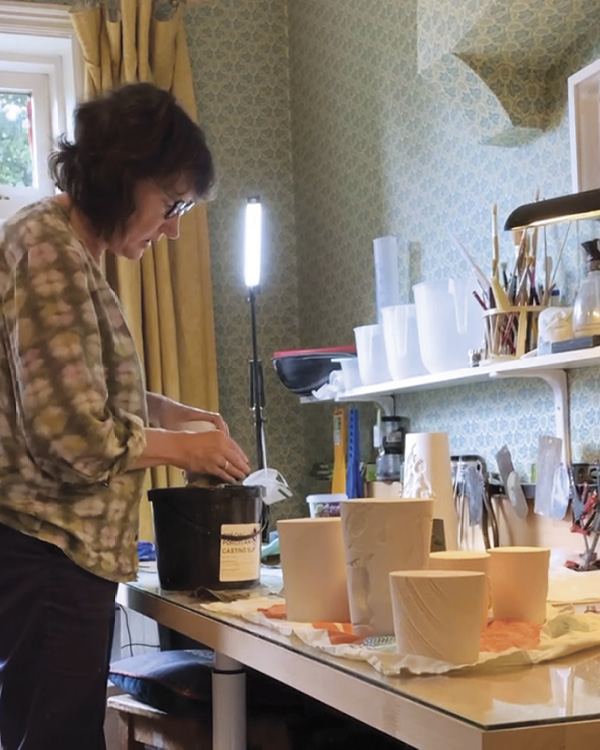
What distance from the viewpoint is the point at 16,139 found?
10.1ft

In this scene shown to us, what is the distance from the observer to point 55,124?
309 cm

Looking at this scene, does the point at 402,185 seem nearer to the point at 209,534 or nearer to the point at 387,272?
the point at 387,272

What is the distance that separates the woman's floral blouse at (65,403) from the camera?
119 cm

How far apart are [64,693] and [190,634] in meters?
0.17

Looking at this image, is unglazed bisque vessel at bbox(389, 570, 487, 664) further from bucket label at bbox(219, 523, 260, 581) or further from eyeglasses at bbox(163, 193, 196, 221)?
eyeglasses at bbox(163, 193, 196, 221)

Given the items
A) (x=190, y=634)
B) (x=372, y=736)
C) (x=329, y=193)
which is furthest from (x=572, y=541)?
(x=329, y=193)

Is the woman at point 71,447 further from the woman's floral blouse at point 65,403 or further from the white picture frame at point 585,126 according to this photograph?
the white picture frame at point 585,126

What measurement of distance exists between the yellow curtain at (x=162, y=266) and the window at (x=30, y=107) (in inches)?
5.1

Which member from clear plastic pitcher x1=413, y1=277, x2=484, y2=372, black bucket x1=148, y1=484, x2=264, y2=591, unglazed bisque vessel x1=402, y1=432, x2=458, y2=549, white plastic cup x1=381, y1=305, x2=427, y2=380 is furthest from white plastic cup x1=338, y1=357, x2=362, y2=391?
black bucket x1=148, y1=484, x2=264, y2=591

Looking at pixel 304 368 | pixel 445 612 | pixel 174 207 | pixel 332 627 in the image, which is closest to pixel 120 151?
pixel 174 207

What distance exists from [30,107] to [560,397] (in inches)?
79.1

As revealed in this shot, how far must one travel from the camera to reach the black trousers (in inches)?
49.0

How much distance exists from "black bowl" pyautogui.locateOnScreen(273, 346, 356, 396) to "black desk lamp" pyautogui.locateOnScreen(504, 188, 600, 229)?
1332mm

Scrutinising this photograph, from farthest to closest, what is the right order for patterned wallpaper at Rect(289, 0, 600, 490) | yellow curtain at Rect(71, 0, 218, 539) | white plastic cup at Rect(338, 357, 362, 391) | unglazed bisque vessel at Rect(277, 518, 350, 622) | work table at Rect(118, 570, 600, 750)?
1. yellow curtain at Rect(71, 0, 218, 539)
2. white plastic cup at Rect(338, 357, 362, 391)
3. patterned wallpaper at Rect(289, 0, 600, 490)
4. unglazed bisque vessel at Rect(277, 518, 350, 622)
5. work table at Rect(118, 570, 600, 750)
